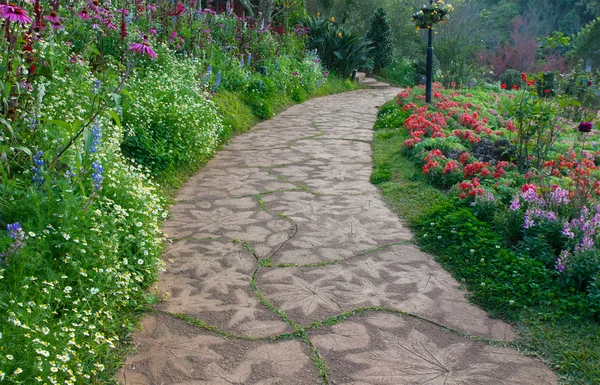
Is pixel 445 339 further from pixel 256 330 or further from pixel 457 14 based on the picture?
pixel 457 14

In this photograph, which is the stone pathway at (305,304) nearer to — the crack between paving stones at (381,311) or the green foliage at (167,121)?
the crack between paving stones at (381,311)

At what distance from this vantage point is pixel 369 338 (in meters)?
3.02

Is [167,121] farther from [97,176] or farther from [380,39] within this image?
[380,39]

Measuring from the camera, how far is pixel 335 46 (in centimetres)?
1580

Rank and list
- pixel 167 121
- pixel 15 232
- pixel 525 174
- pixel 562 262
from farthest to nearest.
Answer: pixel 167 121, pixel 525 174, pixel 562 262, pixel 15 232

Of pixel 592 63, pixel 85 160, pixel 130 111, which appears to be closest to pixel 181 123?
pixel 130 111

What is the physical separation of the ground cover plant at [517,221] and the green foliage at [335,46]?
9168 millimetres

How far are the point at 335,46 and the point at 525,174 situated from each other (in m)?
11.4

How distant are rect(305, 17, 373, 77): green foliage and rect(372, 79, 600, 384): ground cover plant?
917cm

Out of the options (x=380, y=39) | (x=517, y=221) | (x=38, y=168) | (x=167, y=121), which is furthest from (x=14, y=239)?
(x=380, y=39)

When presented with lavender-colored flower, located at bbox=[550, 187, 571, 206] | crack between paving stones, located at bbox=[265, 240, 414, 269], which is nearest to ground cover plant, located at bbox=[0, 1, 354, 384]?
crack between paving stones, located at bbox=[265, 240, 414, 269]

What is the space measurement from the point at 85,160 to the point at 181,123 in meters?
2.72

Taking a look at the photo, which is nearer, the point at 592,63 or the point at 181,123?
the point at 181,123

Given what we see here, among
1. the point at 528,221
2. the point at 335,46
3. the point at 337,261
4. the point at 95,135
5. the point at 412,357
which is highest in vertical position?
the point at 335,46
